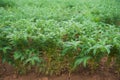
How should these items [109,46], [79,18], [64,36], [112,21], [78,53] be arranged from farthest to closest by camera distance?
[112,21] < [79,18] < [64,36] < [78,53] < [109,46]

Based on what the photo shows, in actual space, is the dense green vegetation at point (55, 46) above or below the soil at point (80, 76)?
above

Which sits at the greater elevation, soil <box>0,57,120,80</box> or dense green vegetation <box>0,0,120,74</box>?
dense green vegetation <box>0,0,120,74</box>

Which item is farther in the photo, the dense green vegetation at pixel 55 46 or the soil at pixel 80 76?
the soil at pixel 80 76

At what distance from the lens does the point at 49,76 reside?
375 centimetres

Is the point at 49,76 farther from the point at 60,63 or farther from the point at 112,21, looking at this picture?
the point at 112,21

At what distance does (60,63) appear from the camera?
11.9ft

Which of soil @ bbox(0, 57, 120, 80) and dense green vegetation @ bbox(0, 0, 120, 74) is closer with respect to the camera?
dense green vegetation @ bbox(0, 0, 120, 74)

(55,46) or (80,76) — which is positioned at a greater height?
(55,46)

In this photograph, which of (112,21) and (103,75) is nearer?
(103,75)

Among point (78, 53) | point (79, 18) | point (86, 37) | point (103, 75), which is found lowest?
point (103, 75)

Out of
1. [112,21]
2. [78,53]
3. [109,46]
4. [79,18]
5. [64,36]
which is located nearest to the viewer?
[109,46]

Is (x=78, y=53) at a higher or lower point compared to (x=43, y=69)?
higher

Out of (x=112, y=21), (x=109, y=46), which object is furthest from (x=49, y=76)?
(x=112, y=21)

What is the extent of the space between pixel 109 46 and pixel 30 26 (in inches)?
55.5
